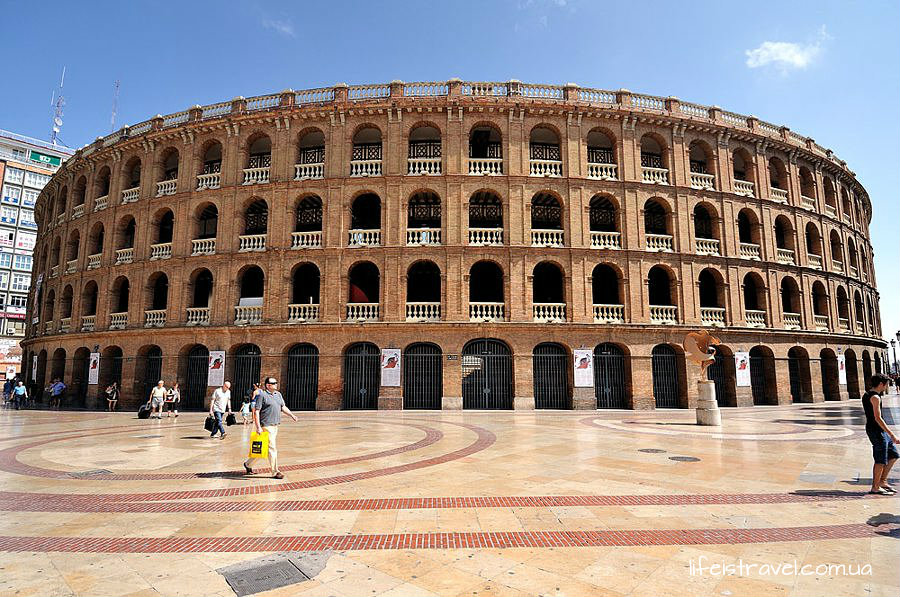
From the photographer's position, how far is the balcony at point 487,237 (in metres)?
25.5

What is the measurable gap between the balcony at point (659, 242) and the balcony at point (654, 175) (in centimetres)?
330

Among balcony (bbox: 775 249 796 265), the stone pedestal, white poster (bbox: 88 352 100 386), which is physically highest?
balcony (bbox: 775 249 796 265)

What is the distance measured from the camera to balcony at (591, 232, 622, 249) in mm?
26297

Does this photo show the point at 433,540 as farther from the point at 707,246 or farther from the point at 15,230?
the point at 15,230

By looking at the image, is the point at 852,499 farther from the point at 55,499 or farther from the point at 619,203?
the point at 619,203

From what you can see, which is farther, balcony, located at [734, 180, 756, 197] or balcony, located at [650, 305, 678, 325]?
balcony, located at [734, 180, 756, 197]

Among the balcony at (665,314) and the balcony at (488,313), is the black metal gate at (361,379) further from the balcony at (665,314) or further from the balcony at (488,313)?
the balcony at (665,314)

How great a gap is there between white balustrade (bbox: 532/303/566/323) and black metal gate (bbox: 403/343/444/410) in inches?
227

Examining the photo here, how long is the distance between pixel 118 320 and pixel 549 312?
27.0 metres

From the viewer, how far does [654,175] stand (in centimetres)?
2802

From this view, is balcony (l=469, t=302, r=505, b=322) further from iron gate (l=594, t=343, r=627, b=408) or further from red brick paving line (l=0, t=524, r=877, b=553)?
red brick paving line (l=0, t=524, r=877, b=553)

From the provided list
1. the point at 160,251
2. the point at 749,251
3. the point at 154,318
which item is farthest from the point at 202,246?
the point at 749,251

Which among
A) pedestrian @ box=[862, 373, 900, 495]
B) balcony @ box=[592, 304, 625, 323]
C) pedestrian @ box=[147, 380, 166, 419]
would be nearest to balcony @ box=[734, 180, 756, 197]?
balcony @ box=[592, 304, 625, 323]

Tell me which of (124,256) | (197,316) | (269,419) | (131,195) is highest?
(131,195)
